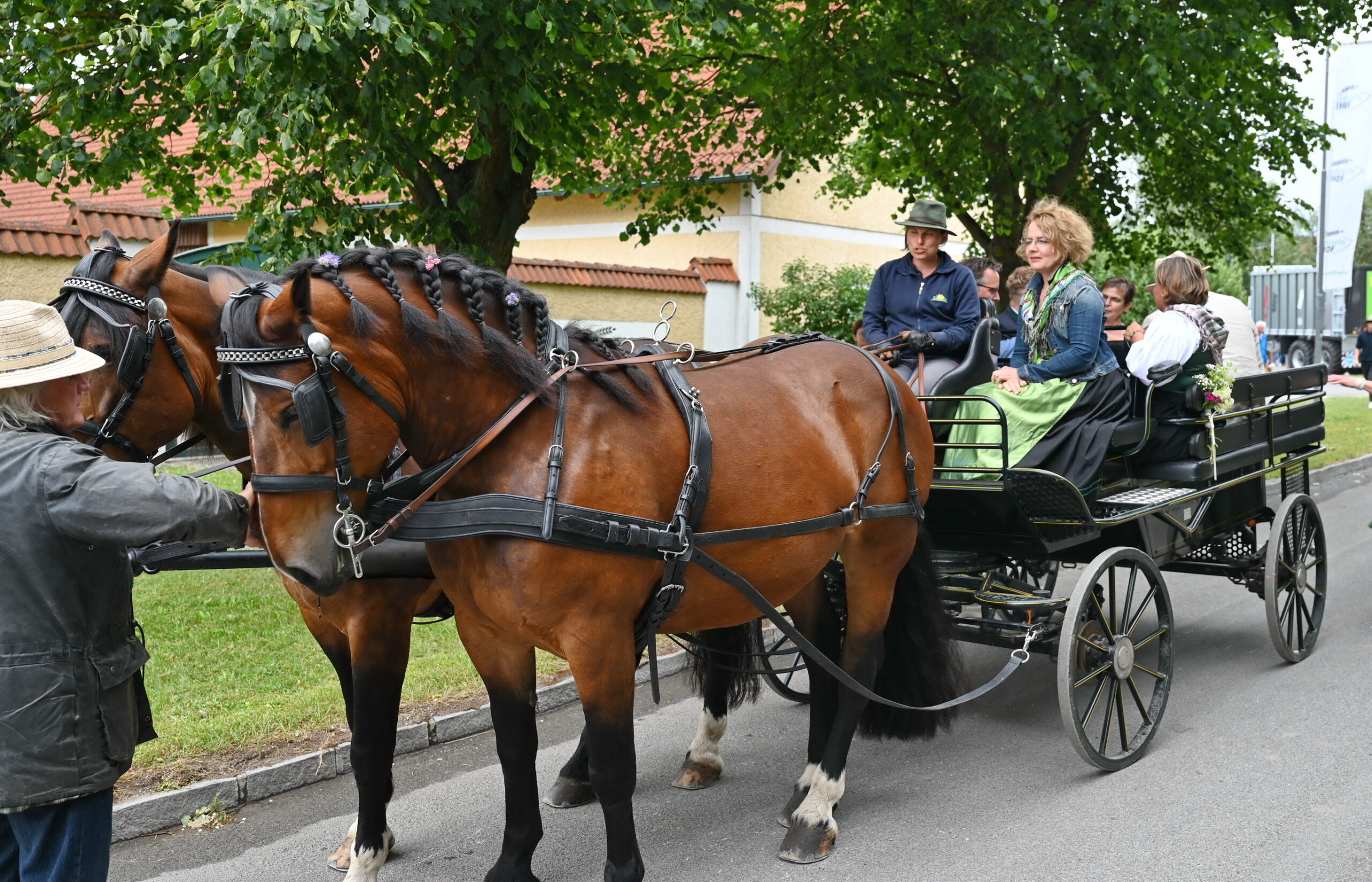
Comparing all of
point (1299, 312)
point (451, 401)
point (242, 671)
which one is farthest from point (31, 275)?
point (1299, 312)

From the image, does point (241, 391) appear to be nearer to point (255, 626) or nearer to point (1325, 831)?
point (1325, 831)

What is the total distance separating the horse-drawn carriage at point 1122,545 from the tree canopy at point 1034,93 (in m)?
3.78

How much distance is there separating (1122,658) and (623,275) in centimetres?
981

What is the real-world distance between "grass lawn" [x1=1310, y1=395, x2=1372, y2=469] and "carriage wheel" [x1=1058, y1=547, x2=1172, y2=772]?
6.00 m

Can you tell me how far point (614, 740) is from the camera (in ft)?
10.1

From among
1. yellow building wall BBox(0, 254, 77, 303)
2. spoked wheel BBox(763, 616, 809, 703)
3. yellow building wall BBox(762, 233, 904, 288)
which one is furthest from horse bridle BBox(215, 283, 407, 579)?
yellow building wall BBox(762, 233, 904, 288)

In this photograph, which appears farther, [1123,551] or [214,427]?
[1123,551]

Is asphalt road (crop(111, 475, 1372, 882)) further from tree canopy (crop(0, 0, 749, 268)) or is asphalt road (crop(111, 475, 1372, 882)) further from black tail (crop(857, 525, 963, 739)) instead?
tree canopy (crop(0, 0, 749, 268))

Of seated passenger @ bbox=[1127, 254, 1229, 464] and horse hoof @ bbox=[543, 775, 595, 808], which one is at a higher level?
seated passenger @ bbox=[1127, 254, 1229, 464]

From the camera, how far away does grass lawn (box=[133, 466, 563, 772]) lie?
4.55 m

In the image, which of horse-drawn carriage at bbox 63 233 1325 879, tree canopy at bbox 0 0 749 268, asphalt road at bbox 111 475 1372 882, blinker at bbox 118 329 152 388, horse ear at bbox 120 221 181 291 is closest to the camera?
horse-drawn carriage at bbox 63 233 1325 879

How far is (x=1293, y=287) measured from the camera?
115 ft

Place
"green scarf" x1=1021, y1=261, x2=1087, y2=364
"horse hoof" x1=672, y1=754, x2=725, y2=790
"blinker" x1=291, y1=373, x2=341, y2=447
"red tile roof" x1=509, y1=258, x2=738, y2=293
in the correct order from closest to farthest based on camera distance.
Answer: "blinker" x1=291, y1=373, x2=341, y2=447 → "horse hoof" x1=672, y1=754, x2=725, y2=790 → "green scarf" x1=1021, y1=261, x2=1087, y2=364 → "red tile roof" x1=509, y1=258, x2=738, y2=293

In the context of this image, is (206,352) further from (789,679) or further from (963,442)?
(789,679)
